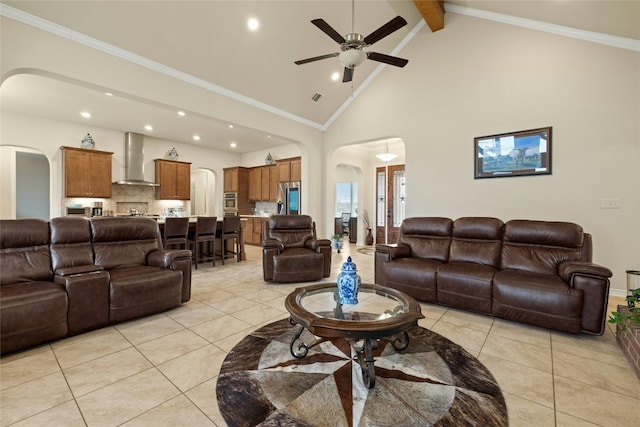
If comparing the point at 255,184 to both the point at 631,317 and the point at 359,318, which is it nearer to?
the point at 359,318

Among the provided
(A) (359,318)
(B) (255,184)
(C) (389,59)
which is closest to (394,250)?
(A) (359,318)

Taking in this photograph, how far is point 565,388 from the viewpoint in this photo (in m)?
1.82

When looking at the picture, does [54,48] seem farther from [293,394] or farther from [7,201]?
[7,201]

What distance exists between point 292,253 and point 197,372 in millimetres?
2389

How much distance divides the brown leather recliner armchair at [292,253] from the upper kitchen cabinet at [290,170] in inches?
115

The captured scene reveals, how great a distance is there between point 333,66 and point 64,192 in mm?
6281

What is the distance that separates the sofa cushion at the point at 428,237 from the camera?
3.76m

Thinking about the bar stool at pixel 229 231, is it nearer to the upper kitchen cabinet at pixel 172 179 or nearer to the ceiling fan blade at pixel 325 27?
the upper kitchen cabinet at pixel 172 179

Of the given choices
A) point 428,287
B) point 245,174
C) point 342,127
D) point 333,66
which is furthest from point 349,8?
point 245,174

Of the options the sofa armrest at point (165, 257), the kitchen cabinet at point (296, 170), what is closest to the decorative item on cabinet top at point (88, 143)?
the kitchen cabinet at point (296, 170)

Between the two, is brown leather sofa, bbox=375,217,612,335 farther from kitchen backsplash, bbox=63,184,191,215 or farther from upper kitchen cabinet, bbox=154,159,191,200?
kitchen backsplash, bbox=63,184,191,215

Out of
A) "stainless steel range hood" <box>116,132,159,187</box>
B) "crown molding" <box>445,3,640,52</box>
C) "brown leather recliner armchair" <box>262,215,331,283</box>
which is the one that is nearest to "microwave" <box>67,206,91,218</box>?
"stainless steel range hood" <box>116,132,159,187</box>

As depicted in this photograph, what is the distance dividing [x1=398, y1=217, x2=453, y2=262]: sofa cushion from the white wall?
1105 millimetres

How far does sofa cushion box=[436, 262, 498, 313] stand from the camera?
9.63ft
